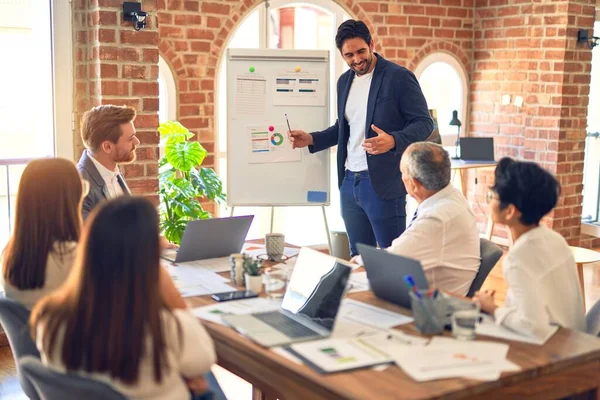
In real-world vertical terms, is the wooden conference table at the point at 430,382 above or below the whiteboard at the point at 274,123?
below

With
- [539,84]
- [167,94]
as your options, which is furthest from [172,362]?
[539,84]

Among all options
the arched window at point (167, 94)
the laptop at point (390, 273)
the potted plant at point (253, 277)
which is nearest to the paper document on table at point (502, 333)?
the laptop at point (390, 273)

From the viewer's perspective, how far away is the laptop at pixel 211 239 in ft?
9.32

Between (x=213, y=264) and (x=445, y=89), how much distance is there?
430 centimetres

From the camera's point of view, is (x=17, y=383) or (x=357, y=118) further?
(x=357, y=118)

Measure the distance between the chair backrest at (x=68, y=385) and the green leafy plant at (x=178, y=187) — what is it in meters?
2.84

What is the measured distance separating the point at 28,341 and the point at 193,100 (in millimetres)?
3284

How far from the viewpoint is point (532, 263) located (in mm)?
2105

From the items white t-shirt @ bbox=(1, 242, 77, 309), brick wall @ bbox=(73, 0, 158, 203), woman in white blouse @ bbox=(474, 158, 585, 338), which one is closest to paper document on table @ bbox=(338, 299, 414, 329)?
woman in white blouse @ bbox=(474, 158, 585, 338)

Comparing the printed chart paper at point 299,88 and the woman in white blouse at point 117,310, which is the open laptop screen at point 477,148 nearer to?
the printed chart paper at point 299,88

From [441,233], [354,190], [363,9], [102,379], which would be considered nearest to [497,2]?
[363,9]

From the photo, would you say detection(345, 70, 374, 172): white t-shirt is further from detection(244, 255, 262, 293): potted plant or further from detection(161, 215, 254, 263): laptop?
detection(244, 255, 262, 293): potted plant

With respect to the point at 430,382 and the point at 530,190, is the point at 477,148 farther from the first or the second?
the point at 430,382

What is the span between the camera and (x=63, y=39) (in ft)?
12.9
